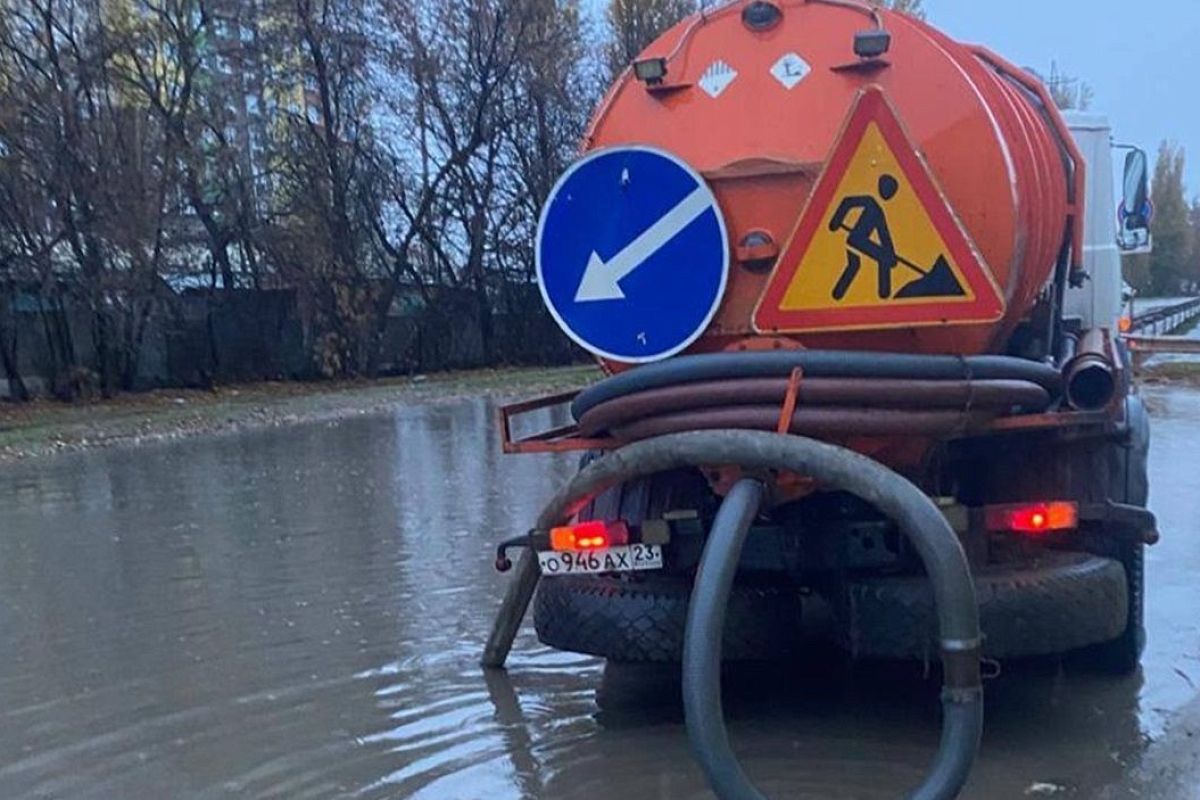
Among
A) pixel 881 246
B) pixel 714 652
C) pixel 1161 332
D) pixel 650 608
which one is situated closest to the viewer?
pixel 714 652

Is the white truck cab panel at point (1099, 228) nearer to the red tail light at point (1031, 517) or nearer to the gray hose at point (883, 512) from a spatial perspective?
the red tail light at point (1031, 517)

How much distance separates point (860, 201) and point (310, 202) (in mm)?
27592

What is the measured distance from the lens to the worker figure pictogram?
4.50 meters

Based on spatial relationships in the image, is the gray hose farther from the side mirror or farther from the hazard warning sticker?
the side mirror

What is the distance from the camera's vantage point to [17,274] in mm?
24266

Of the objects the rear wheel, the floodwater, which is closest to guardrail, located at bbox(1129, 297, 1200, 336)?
the floodwater

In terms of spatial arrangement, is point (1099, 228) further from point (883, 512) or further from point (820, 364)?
point (883, 512)

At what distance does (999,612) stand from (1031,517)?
16.9 inches

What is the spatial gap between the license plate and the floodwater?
645 mm

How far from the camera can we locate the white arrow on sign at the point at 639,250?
15.8ft

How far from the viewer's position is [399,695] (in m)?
5.84

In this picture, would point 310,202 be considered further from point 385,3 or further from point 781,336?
point 781,336

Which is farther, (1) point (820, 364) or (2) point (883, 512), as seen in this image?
(1) point (820, 364)

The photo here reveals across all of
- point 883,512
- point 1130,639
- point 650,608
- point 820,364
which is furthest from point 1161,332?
point 883,512
